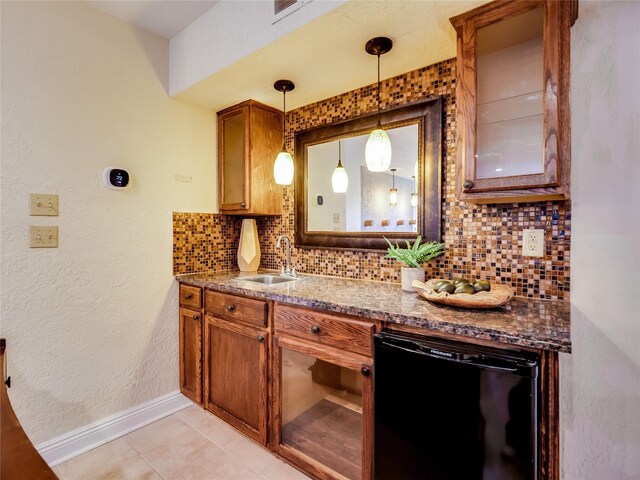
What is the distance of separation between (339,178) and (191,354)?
1.55 metres

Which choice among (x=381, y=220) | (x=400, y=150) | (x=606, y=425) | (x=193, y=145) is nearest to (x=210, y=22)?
(x=193, y=145)

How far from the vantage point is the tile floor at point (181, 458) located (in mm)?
1629

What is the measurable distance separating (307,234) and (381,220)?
23.7 inches

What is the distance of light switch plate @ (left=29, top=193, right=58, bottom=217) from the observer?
1.67m

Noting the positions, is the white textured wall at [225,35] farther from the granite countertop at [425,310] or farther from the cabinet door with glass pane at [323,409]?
the cabinet door with glass pane at [323,409]

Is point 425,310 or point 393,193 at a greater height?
point 393,193

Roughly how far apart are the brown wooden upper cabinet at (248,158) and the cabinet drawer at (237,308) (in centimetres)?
68

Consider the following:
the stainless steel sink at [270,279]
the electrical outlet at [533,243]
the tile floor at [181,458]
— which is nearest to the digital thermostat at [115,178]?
the stainless steel sink at [270,279]

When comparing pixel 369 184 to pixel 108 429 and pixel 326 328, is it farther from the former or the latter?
pixel 108 429

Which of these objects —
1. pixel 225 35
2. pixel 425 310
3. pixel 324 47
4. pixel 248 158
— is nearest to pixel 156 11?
pixel 225 35

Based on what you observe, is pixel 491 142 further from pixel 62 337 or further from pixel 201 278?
pixel 62 337

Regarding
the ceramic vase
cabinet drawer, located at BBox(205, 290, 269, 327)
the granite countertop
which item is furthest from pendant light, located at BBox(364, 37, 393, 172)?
the ceramic vase

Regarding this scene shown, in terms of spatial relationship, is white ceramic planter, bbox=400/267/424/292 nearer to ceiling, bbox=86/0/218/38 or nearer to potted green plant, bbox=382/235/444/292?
potted green plant, bbox=382/235/444/292

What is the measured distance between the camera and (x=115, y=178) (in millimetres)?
1941
